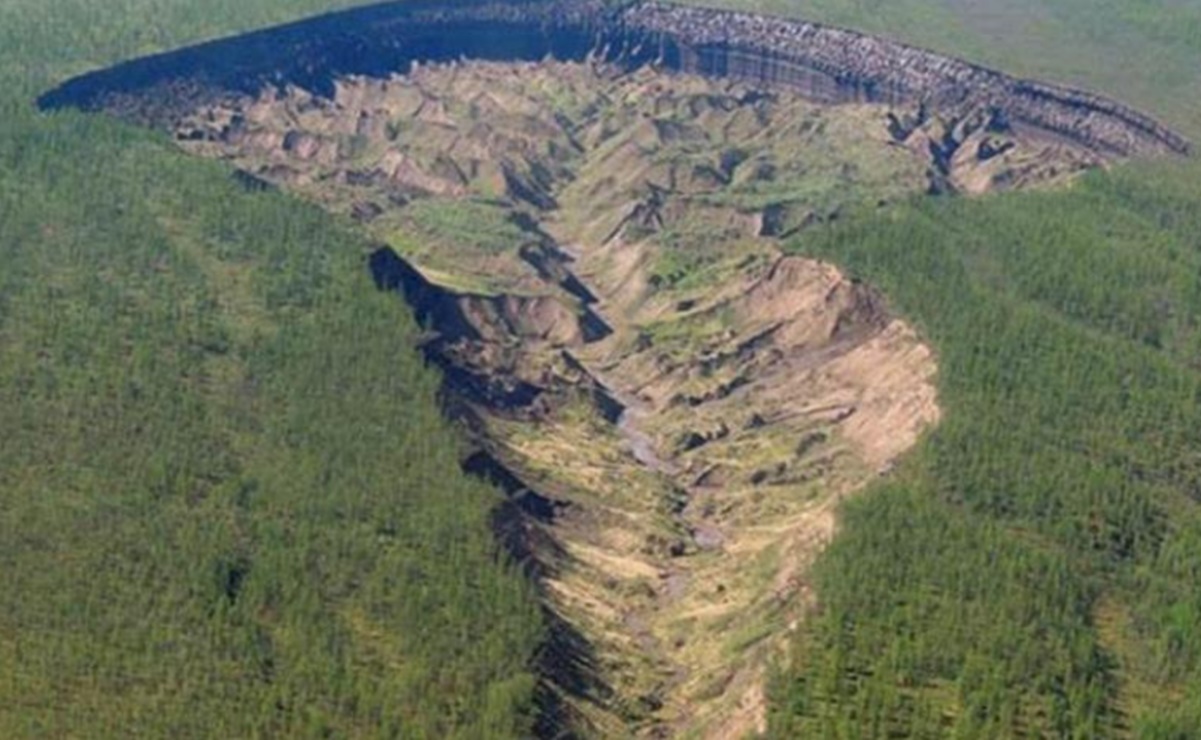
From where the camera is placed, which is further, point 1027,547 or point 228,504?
point 1027,547

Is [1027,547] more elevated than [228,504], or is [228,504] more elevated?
[1027,547]

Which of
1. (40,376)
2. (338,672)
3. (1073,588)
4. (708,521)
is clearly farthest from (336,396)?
Answer: (1073,588)

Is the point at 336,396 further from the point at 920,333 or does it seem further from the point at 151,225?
the point at 920,333

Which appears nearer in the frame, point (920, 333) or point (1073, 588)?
point (1073, 588)

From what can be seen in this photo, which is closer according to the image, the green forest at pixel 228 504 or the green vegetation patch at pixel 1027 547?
the green forest at pixel 228 504

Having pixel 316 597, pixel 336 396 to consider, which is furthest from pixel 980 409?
pixel 316 597

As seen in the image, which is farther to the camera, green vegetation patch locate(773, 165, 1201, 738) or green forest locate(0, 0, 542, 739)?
green vegetation patch locate(773, 165, 1201, 738)

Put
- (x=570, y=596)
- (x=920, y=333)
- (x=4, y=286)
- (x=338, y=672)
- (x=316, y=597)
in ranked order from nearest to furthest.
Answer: (x=338, y=672) → (x=316, y=597) → (x=570, y=596) → (x=4, y=286) → (x=920, y=333)

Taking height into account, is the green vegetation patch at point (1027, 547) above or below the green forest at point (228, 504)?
above

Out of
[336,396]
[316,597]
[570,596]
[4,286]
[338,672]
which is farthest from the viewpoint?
[4,286]

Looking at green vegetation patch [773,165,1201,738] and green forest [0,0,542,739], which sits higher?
green vegetation patch [773,165,1201,738]

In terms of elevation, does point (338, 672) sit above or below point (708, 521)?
above
